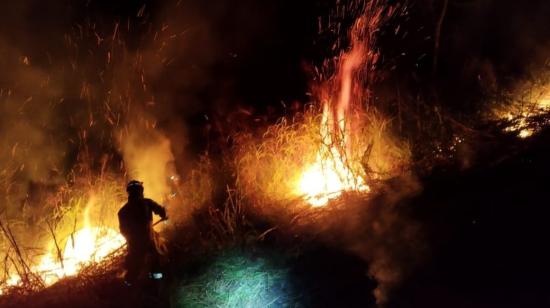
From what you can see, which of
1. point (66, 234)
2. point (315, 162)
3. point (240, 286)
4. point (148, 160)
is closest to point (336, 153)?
point (315, 162)

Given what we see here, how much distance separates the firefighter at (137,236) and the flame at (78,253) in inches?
42.9

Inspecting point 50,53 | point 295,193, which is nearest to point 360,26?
point 295,193

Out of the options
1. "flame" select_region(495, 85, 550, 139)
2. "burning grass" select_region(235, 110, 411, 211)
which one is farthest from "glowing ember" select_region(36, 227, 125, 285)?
"flame" select_region(495, 85, 550, 139)

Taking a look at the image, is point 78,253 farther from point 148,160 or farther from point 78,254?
point 148,160

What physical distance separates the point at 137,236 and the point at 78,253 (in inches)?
72.9

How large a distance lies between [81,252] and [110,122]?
2.67 m

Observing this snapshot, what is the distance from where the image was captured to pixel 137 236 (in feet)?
19.9

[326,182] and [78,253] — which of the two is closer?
[78,253]

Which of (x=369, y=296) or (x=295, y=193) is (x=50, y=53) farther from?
(x=369, y=296)

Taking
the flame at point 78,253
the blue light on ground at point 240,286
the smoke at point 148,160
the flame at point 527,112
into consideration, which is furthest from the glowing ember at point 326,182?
the flame at point 78,253

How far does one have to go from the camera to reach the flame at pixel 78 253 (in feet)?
22.4

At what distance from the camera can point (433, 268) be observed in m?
5.58

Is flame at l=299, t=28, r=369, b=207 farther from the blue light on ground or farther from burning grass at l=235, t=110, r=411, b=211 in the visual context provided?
the blue light on ground

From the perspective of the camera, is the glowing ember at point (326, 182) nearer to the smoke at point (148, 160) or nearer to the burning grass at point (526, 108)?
the burning grass at point (526, 108)
